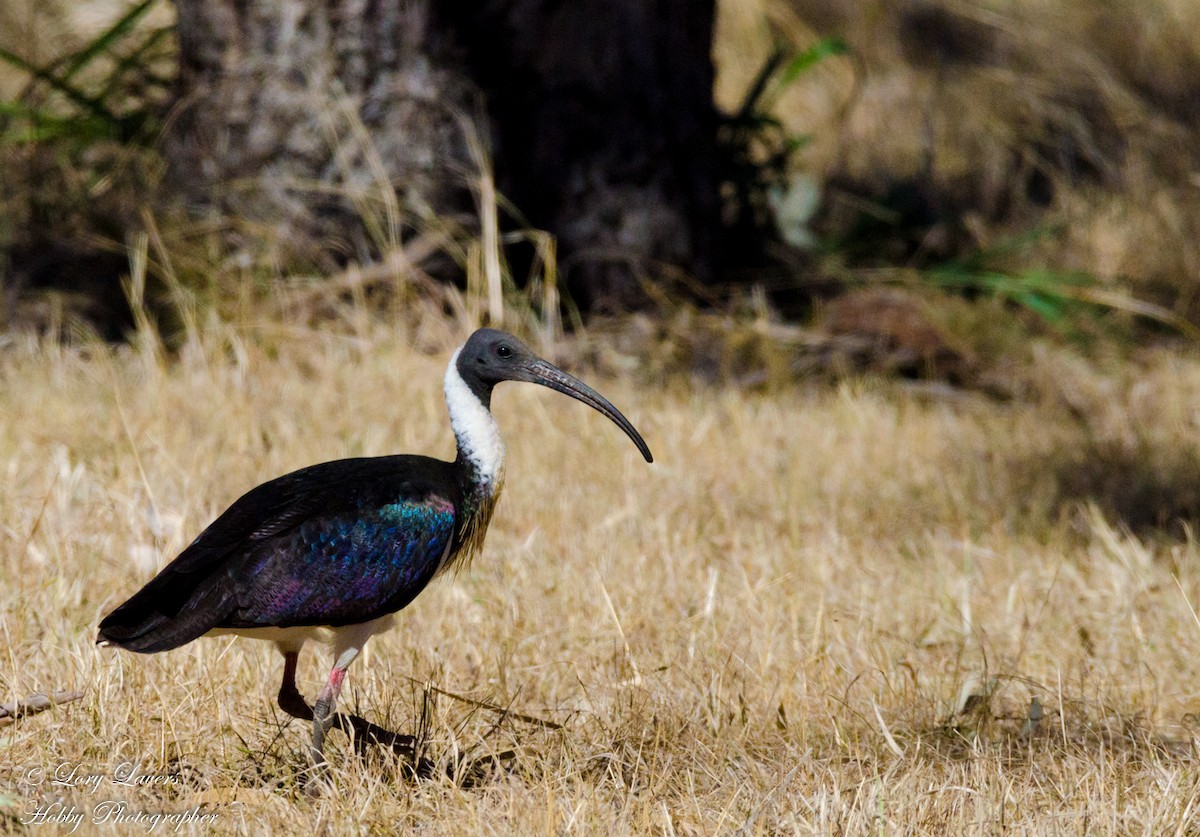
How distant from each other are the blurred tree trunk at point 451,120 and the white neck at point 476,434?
2.91 metres

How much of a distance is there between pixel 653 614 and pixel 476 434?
3.17 feet

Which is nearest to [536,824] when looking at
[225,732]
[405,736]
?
[405,736]

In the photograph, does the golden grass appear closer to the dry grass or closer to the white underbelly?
the white underbelly

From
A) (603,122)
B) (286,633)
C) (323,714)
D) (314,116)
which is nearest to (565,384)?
(286,633)

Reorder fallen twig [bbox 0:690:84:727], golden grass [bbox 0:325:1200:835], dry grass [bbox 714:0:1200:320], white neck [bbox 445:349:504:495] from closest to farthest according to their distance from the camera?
golden grass [bbox 0:325:1200:835]
fallen twig [bbox 0:690:84:727]
white neck [bbox 445:349:504:495]
dry grass [bbox 714:0:1200:320]

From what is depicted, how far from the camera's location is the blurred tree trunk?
6.79 metres

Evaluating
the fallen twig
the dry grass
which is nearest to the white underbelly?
the fallen twig

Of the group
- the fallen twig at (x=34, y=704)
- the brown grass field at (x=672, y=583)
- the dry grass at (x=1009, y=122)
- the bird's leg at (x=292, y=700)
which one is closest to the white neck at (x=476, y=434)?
the brown grass field at (x=672, y=583)

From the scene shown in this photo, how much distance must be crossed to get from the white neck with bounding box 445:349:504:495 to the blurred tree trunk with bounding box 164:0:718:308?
9.56 ft

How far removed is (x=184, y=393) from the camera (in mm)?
5980

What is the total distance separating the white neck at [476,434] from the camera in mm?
3691

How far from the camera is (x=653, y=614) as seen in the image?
14.4 feet

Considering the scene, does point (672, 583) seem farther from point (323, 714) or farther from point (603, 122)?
point (603, 122)

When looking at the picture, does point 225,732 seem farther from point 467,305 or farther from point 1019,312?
point 1019,312
